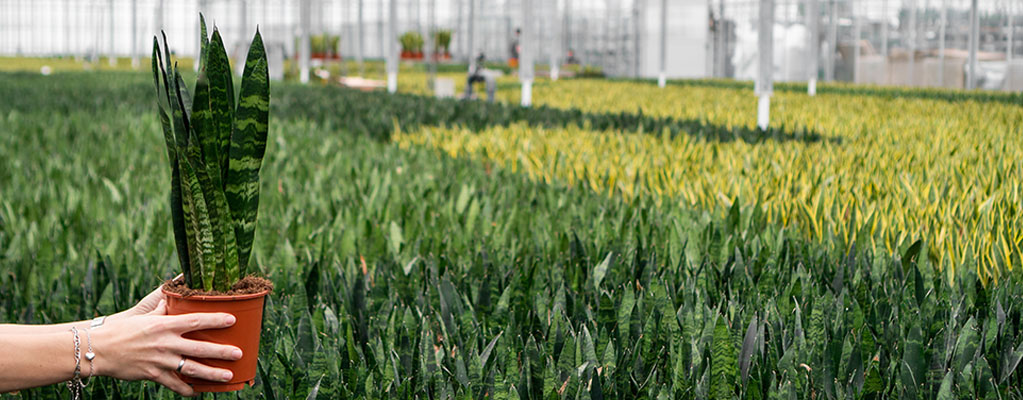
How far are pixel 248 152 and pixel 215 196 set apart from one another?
0.12m

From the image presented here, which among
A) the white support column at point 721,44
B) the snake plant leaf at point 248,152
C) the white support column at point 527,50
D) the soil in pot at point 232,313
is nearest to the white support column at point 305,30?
the white support column at point 527,50

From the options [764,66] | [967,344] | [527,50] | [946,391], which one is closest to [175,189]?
[946,391]

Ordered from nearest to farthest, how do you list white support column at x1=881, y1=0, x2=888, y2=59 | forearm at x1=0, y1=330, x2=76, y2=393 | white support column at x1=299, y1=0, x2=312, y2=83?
forearm at x1=0, y1=330, x2=76, y2=393 < white support column at x1=299, y1=0, x2=312, y2=83 < white support column at x1=881, y1=0, x2=888, y2=59

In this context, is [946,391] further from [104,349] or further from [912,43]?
[912,43]

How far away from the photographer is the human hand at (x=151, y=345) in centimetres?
142

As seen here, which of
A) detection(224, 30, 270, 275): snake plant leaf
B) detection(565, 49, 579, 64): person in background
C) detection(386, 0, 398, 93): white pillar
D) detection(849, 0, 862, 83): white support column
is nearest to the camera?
detection(224, 30, 270, 275): snake plant leaf

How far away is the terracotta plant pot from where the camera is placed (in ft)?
4.86

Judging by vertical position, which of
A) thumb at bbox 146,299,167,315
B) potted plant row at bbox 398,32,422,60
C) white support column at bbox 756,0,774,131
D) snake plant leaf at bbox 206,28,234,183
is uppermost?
potted plant row at bbox 398,32,422,60

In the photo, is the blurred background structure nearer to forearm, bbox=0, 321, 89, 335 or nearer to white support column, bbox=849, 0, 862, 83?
white support column, bbox=849, 0, 862, 83

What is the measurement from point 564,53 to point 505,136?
90.9 ft

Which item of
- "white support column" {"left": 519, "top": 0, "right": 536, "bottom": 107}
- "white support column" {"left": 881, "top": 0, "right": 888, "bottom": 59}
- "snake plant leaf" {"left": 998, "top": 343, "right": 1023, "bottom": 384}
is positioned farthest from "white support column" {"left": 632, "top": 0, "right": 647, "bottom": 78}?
"snake plant leaf" {"left": 998, "top": 343, "right": 1023, "bottom": 384}

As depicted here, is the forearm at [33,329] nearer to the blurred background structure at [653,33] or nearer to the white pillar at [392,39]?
the blurred background structure at [653,33]

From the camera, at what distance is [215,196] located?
1563 mm

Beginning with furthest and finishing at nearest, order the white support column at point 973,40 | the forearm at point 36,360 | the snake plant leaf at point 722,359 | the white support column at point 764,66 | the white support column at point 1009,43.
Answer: the white support column at point 1009,43 → the white support column at point 973,40 → the white support column at point 764,66 → the snake plant leaf at point 722,359 → the forearm at point 36,360
